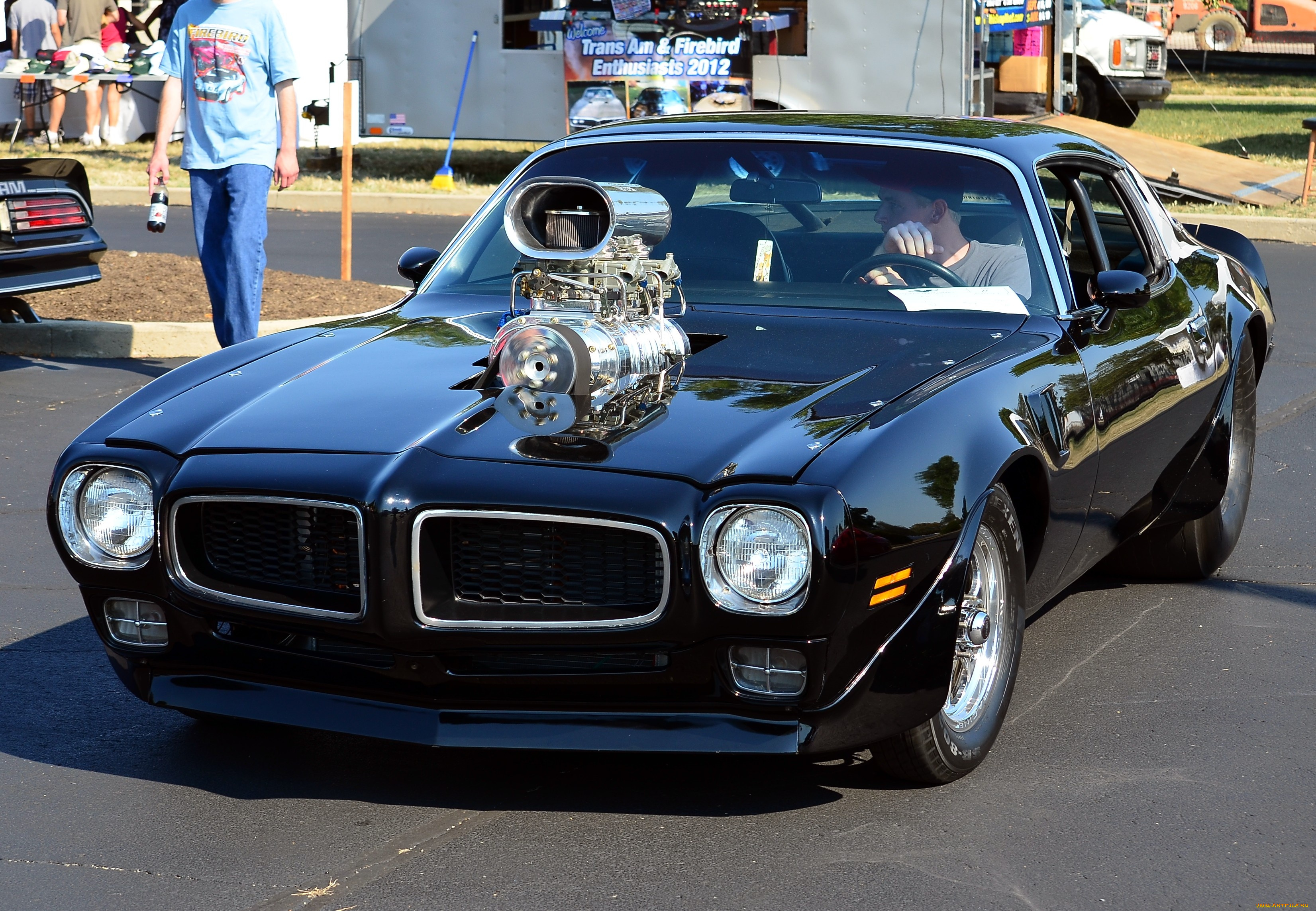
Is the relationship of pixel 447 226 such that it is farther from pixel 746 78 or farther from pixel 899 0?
pixel 899 0

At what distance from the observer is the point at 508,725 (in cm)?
333

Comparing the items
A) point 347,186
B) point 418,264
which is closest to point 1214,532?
point 418,264

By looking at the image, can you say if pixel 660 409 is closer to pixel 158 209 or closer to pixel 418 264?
pixel 418 264

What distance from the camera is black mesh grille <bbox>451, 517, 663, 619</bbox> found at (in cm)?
322

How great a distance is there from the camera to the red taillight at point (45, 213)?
27.2ft

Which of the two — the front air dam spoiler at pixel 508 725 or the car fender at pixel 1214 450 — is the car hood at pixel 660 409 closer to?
the front air dam spoiler at pixel 508 725

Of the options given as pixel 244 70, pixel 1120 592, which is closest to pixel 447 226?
pixel 244 70

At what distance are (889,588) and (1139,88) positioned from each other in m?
20.7

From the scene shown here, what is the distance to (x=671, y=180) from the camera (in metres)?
4.72

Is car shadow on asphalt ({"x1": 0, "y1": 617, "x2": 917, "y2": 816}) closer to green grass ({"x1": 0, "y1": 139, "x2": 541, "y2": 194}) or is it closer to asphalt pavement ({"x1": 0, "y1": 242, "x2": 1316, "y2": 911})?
asphalt pavement ({"x1": 0, "y1": 242, "x2": 1316, "y2": 911})

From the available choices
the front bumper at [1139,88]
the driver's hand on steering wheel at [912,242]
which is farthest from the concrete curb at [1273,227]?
the driver's hand on steering wheel at [912,242]

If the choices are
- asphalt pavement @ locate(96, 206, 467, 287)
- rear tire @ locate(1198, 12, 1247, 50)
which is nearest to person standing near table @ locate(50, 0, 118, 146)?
asphalt pavement @ locate(96, 206, 467, 287)

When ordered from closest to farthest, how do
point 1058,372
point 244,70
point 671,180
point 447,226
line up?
point 1058,372 < point 671,180 < point 244,70 < point 447,226

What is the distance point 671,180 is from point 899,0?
1198cm
